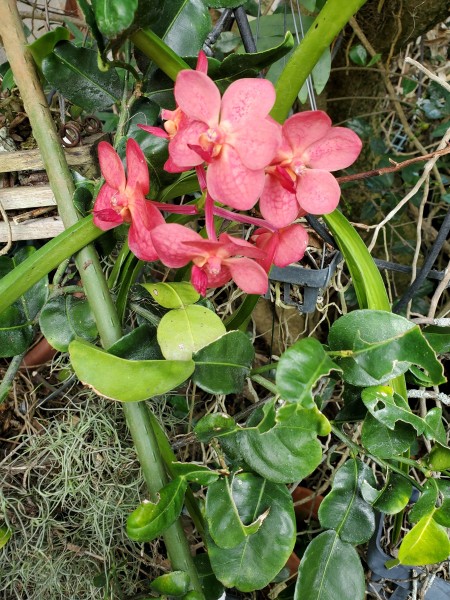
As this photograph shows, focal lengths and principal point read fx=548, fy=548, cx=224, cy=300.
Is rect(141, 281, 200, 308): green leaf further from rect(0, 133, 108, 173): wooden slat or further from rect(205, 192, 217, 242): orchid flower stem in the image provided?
rect(0, 133, 108, 173): wooden slat

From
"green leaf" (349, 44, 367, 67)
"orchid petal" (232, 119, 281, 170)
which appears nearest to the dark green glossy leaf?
"orchid petal" (232, 119, 281, 170)

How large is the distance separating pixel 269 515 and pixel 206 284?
0.28 meters

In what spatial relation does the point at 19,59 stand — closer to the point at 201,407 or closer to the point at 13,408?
the point at 13,408

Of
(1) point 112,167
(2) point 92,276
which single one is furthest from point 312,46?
(2) point 92,276

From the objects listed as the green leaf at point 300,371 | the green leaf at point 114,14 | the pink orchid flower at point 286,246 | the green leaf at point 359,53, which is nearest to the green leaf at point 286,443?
the green leaf at point 300,371

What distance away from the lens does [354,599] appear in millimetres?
599

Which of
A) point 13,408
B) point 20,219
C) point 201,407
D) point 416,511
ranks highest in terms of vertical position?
point 20,219

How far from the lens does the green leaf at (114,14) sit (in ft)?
1.37

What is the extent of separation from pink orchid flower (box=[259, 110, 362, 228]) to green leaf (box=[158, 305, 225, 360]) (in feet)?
0.45

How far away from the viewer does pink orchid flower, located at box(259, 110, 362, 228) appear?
1.56ft

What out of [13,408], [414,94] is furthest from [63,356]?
[414,94]

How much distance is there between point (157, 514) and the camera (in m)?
0.56

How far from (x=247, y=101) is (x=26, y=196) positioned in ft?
1.53

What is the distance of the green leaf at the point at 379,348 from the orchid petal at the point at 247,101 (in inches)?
9.0
